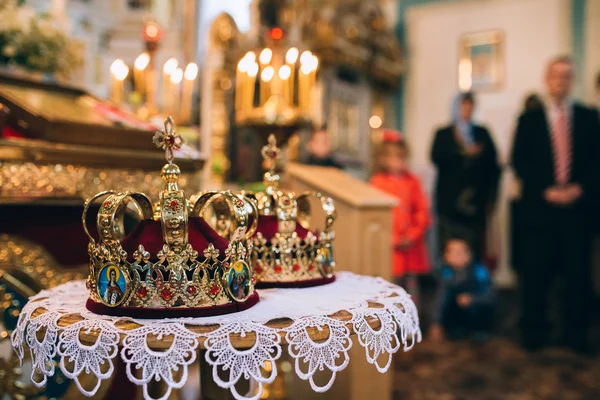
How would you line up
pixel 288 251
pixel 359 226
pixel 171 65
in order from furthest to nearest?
pixel 171 65 < pixel 359 226 < pixel 288 251

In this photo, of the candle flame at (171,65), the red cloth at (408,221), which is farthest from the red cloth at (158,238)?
the red cloth at (408,221)

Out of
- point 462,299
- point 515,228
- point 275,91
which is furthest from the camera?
point 515,228

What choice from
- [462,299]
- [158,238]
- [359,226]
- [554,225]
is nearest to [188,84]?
[359,226]

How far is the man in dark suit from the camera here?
12.7 feet

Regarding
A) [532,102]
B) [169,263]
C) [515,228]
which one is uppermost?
[532,102]

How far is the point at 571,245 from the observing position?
12.8 ft

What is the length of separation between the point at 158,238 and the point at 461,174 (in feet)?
13.0

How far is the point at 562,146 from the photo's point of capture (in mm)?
3912

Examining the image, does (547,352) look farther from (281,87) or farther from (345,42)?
(345,42)

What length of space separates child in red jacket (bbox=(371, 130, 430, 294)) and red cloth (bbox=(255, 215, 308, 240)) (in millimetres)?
2616

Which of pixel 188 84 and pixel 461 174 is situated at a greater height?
pixel 188 84

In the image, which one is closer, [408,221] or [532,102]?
[408,221]

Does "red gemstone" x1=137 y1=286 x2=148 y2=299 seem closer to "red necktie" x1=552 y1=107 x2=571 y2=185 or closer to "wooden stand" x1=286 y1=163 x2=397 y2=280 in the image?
"wooden stand" x1=286 y1=163 x2=397 y2=280

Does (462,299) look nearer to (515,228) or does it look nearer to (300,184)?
(300,184)
